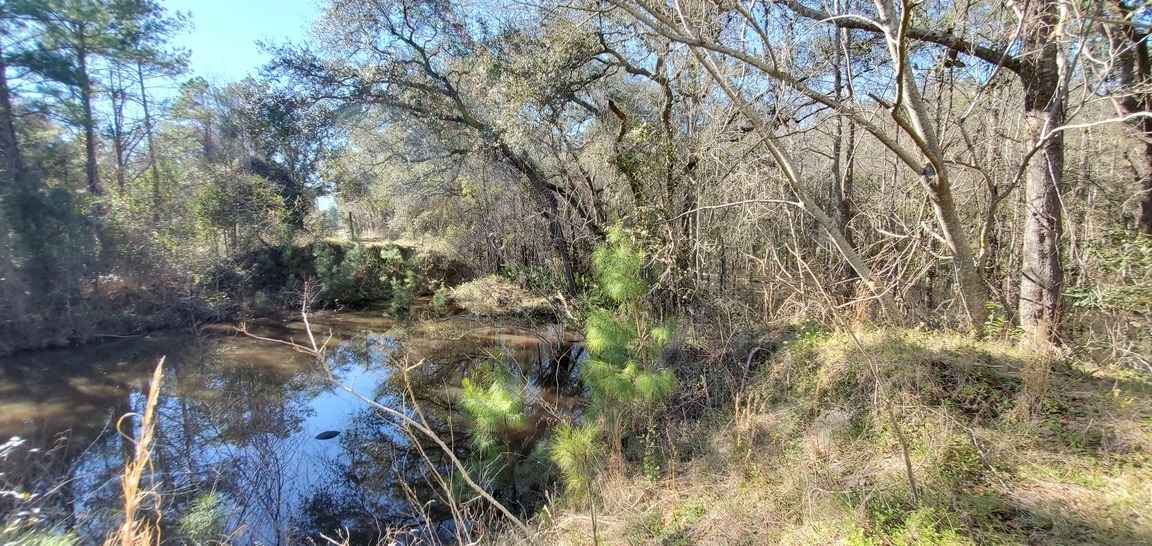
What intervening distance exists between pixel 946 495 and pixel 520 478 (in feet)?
13.4

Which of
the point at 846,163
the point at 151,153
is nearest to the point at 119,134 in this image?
the point at 151,153

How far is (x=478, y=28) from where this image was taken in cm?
916

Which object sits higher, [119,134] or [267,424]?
[119,134]

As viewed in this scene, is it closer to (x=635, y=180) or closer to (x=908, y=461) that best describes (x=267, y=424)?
(x=635, y=180)

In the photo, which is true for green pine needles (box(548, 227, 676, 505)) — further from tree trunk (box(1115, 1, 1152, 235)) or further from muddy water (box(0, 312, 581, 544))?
tree trunk (box(1115, 1, 1152, 235))

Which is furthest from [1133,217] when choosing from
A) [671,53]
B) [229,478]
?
[229,478]

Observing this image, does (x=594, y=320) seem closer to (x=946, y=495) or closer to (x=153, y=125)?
(x=946, y=495)

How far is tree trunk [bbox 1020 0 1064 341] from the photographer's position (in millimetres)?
3773

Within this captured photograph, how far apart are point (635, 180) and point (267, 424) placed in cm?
683

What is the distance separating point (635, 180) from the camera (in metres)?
7.48

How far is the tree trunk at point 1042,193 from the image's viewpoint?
377 cm

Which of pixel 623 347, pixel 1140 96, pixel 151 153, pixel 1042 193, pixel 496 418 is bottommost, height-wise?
pixel 496 418

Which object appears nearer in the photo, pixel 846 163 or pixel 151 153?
pixel 846 163

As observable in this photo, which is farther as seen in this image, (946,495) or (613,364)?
(613,364)
